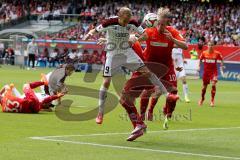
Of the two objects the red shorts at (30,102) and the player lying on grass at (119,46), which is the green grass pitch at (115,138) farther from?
the player lying on grass at (119,46)

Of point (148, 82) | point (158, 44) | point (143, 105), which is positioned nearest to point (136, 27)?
point (158, 44)

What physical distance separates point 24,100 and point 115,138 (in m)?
5.48

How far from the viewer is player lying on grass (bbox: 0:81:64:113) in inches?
774

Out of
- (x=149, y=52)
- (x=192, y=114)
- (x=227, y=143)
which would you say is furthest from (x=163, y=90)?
(x=192, y=114)

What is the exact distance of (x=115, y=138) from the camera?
1480 centimetres

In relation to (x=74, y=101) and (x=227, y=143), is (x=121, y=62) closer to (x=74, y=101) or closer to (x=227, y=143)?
(x=227, y=143)

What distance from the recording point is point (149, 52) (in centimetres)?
1755

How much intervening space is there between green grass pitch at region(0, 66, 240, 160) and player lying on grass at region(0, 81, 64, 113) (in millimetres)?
356

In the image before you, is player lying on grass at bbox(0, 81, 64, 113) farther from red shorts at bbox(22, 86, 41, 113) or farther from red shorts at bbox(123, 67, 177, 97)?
red shorts at bbox(123, 67, 177, 97)

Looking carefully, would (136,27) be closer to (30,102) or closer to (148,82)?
(148,82)

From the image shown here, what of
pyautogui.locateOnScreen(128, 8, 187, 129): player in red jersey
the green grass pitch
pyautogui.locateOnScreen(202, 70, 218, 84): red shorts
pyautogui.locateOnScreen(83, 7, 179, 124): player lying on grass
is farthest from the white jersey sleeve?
pyautogui.locateOnScreen(202, 70, 218, 84): red shorts

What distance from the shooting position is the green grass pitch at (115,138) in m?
12.4

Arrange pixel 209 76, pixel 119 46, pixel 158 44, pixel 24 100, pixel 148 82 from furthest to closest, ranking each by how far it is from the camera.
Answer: pixel 209 76 < pixel 24 100 < pixel 148 82 < pixel 158 44 < pixel 119 46

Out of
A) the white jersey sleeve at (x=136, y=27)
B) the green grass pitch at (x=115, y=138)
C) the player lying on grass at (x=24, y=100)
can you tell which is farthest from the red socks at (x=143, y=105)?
the white jersey sleeve at (x=136, y=27)
